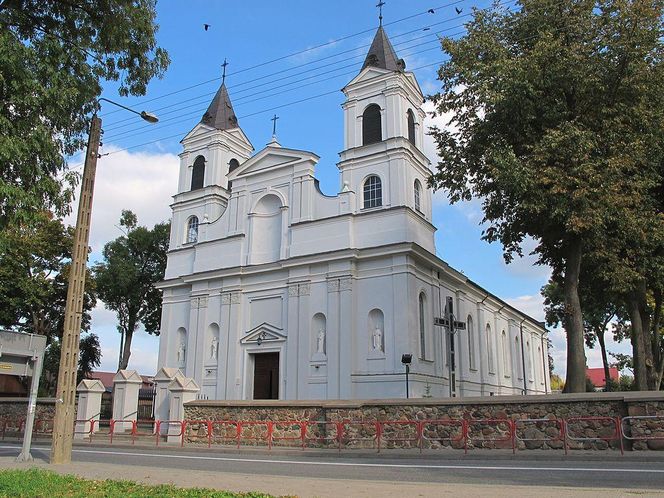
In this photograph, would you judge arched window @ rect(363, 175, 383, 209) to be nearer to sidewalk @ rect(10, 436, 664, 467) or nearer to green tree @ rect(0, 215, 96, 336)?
sidewalk @ rect(10, 436, 664, 467)

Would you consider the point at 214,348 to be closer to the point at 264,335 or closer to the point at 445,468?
the point at 264,335

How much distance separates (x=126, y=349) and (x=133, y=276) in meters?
5.99

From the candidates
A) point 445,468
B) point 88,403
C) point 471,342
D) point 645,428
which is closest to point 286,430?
point 445,468

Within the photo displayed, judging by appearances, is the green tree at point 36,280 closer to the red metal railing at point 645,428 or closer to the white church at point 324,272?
the white church at point 324,272

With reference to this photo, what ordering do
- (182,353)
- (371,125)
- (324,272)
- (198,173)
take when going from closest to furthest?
(324,272) → (371,125) → (182,353) → (198,173)

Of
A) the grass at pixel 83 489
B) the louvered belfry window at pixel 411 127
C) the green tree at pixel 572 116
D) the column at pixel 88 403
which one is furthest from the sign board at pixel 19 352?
the louvered belfry window at pixel 411 127

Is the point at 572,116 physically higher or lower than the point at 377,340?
higher

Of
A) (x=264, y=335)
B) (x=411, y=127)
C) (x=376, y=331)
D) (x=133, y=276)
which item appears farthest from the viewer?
(x=133, y=276)

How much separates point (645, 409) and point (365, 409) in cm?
Result: 782

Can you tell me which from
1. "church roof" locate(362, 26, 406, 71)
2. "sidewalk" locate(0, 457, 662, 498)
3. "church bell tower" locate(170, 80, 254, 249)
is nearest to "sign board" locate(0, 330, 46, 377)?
"sidewalk" locate(0, 457, 662, 498)

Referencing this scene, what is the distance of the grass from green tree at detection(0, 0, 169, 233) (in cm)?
619

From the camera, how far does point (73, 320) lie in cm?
1330

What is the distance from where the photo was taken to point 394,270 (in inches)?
1103

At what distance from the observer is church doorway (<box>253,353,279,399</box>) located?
30188 millimetres
